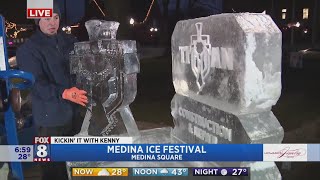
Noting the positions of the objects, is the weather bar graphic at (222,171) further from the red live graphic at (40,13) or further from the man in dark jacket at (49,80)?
the red live graphic at (40,13)

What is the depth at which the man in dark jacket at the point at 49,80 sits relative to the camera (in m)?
2.94

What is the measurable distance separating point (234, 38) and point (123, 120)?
4.96 ft

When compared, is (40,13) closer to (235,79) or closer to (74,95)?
(74,95)

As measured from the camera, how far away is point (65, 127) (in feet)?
10.4

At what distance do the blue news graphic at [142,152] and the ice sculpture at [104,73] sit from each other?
1.56ft

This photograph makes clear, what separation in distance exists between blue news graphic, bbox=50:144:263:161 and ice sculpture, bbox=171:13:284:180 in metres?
0.13

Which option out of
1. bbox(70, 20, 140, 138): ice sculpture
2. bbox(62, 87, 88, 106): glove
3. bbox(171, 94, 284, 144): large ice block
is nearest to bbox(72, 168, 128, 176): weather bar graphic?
bbox(70, 20, 140, 138): ice sculpture

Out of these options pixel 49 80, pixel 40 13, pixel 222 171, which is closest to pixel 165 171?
pixel 222 171

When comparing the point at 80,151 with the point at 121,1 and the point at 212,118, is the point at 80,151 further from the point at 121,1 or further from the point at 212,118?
the point at 121,1

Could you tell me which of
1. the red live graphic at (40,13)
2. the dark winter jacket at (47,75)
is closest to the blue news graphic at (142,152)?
the dark winter jacket at (47,75)

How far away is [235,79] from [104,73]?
124 cm

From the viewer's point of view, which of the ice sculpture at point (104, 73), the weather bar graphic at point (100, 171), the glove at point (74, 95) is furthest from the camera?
the ice sculpture at point (104, 73)

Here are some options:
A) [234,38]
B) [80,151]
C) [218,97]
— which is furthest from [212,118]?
[80,151]

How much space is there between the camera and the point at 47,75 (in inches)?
119
